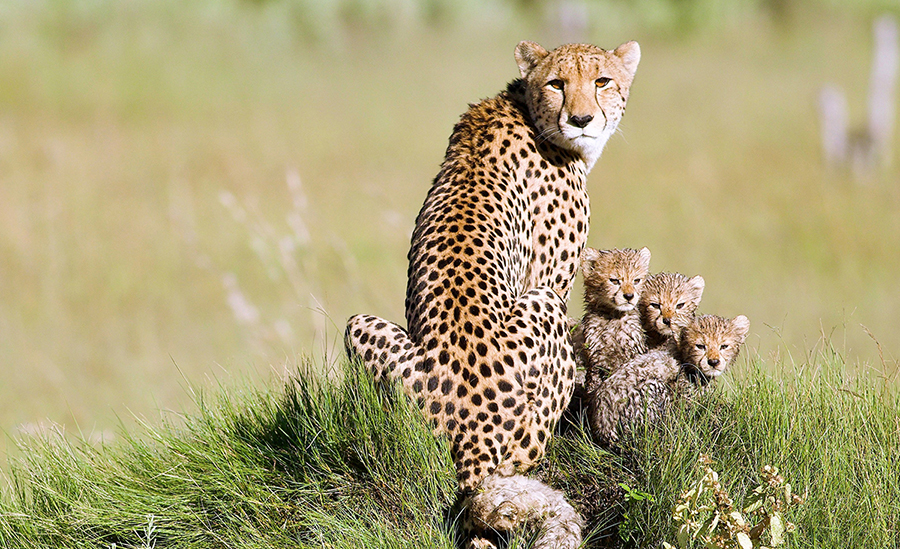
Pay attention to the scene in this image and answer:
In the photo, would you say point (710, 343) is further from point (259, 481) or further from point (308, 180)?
point (308, 180)

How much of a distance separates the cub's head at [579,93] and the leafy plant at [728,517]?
1.27 meters

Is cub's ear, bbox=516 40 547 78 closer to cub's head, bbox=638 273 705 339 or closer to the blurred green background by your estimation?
cub's head, bbox=638 273 705 339

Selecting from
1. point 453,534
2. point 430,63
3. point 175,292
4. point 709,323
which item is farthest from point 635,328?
point 430,63

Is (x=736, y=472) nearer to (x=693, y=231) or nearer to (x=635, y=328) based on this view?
(x=635, y=328)

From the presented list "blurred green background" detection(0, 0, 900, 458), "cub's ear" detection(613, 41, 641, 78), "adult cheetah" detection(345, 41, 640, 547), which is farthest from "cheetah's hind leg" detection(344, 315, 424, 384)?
"cub's ear" detection(613, 41, 641, 78)

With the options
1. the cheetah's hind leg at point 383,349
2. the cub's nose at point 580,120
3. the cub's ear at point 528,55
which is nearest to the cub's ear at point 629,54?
the cub's ear at point 528,55

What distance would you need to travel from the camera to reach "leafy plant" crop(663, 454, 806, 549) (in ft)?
8.24

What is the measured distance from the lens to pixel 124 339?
873 centimetres

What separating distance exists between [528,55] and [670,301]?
1.04 metres

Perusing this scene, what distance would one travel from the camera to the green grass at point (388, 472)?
284 centimetres

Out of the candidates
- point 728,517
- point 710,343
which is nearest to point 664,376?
point 710,343

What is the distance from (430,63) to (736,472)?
1546 centimetres

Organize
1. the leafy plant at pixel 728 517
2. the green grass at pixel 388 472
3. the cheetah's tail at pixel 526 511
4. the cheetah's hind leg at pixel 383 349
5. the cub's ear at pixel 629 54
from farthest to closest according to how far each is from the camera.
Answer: the cub's ear at pixel 629 54 → the cheetah's hind leg at pixel 383 349 → the green grass at pixel 388 472 → the cheetah's tail at pixel 526 511 → the leafy plant at pixel 728 517

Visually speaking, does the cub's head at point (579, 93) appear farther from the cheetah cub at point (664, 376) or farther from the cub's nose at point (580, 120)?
the cheetah cub at point (664, 376)
